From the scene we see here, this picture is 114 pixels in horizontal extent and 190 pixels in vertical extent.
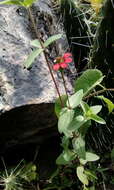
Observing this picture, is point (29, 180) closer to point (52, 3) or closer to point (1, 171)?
point (1, 171)

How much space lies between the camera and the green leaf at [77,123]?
1.31 m

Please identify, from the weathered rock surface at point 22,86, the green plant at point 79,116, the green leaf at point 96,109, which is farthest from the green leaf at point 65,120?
the weathered rock surface at point 22,86

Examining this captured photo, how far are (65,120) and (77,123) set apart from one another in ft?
0.15

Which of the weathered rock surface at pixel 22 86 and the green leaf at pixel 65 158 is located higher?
the weathered rock surface at pixel 22 86

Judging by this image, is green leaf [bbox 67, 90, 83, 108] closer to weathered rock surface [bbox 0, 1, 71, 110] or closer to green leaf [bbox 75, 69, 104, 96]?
green leaf [bbox 75, 69, 104, 96]

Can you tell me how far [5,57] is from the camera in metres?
1.65

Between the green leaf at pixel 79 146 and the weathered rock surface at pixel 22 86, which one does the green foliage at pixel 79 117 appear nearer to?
the green leaf at pixel 79 146

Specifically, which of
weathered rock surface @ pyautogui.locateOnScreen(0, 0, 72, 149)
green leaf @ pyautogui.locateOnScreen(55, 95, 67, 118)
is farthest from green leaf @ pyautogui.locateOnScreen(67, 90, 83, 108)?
weathered rock surface @ pyautogui.locateOnScreen(0, 0, 72, 149)

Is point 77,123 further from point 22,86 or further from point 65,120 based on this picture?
point 22,86

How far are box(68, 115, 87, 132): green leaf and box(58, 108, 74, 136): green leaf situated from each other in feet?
0.05

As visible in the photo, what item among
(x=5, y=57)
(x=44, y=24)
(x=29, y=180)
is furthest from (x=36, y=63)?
(x=29, y=180)

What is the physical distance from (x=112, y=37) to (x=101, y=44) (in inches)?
2.3

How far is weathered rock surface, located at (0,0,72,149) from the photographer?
155 cm

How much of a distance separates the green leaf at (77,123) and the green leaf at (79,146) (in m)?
0.09
